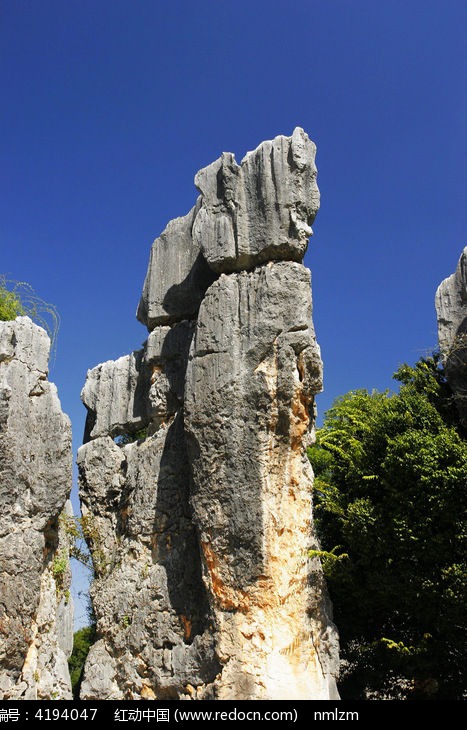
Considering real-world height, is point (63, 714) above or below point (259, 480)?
below

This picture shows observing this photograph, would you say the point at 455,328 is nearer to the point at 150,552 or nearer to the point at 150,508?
the point at 150,508

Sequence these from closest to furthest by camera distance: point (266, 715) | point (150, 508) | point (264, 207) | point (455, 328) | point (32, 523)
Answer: point (266, 715) → point (32, 523) → point (264, 207) → point (150, 508) → point (455, 328)

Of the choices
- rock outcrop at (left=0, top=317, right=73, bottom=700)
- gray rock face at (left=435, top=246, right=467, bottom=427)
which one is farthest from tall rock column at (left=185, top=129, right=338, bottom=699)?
gray rock face at (left=435, top=246, right=467, bottom=427)

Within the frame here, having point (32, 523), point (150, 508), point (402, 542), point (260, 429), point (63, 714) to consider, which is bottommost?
point (63, 714)

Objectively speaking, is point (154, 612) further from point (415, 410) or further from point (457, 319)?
point (457, 319)

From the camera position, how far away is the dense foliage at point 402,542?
1133 centimetres

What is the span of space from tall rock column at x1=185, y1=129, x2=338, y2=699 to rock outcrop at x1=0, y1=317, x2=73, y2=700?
239 cm

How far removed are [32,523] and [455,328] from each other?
846cm

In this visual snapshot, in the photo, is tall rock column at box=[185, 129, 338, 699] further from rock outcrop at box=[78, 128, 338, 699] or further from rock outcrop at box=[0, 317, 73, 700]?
rock outcrop at box=[0, 317, 73, 700]

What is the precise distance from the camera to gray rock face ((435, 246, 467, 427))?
41.4 ft

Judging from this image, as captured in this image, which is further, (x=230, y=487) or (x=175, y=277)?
(x=175, y=277)

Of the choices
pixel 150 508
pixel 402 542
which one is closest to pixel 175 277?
pixel 150 508

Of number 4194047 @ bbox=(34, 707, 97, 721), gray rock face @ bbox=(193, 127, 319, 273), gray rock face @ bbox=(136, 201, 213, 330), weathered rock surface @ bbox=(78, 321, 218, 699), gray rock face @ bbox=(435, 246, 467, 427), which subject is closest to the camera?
number 4194047 @ bbox=(34, 707, 97, 721)

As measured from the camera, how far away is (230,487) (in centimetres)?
974
